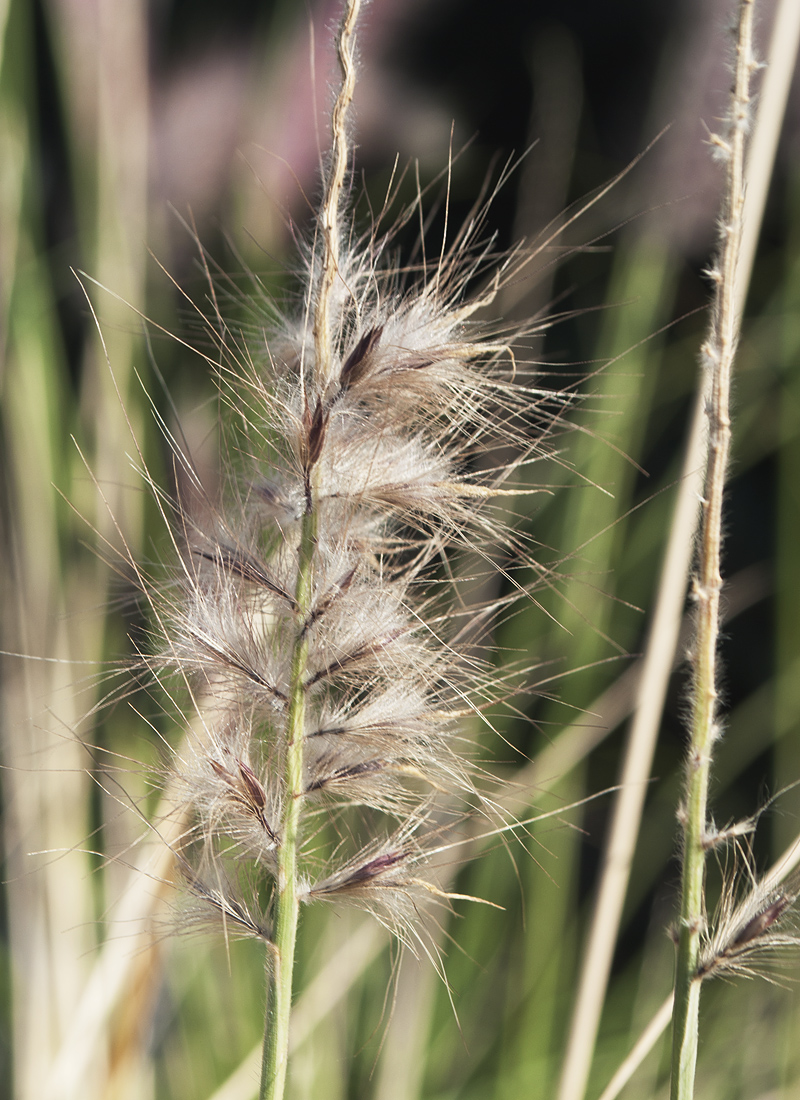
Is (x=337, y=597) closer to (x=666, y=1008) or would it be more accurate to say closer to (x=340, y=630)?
(x=340, y=630)

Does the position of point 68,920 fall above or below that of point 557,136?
below

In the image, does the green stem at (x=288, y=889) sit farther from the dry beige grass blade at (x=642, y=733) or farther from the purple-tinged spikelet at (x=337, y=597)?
the dry beige grass blade at (x=642, y=733)

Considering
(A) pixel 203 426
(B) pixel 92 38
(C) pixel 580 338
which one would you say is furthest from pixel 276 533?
(C) pixel 580 338

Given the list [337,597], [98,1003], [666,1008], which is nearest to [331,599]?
[337,597]

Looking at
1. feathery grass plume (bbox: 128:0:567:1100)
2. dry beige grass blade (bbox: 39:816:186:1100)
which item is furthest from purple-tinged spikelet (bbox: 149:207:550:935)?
dry beige grass blade (bbox: 39:816:186:1100)

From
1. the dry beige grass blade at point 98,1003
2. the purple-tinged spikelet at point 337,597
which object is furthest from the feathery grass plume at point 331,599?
the dry beige grass blade at point 98,1003

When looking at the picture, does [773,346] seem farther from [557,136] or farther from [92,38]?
[92,38]
